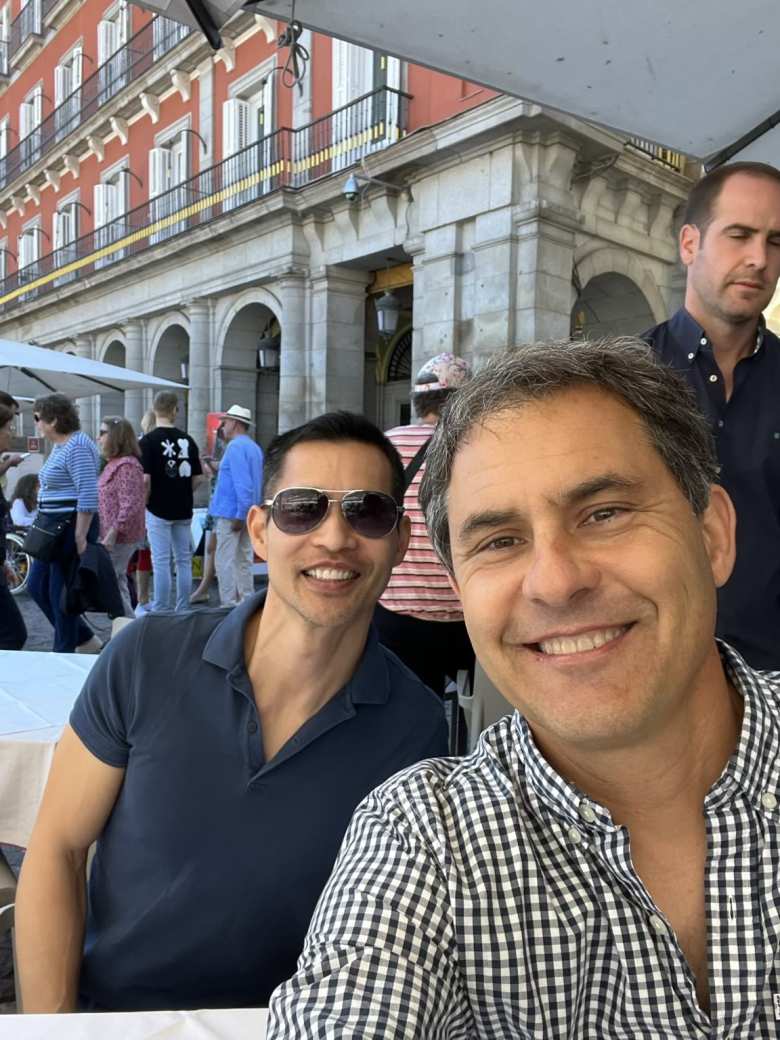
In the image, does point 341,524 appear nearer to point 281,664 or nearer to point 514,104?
point 281,664

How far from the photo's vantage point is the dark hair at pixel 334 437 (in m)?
1.84

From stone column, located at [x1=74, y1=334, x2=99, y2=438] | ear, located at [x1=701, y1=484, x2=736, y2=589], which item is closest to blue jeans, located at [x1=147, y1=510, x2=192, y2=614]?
ear, located at [x1=701, y1=484, x2=736, y2=589]

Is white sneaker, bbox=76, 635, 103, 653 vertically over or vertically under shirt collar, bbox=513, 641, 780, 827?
under

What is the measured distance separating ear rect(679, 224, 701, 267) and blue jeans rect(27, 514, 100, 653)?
16.1ft

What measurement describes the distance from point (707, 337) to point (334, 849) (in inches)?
68.1

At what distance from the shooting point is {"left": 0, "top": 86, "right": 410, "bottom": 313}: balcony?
11.9m

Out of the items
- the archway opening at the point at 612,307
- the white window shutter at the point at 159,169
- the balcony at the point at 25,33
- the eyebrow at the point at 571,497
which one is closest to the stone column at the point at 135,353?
the white window shutter at the point at 159,169

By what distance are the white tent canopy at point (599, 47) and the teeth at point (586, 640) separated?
2351 millimetres

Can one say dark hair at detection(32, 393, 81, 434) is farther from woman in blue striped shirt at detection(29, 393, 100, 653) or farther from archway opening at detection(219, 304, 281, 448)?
archway opening at detection(219, 304, 281, 448)

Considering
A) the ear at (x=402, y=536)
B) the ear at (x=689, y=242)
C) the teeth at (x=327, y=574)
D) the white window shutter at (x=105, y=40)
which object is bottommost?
the teeth at (x=327, y=574)

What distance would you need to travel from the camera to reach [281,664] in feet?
5.35

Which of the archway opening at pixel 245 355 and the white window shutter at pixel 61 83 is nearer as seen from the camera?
the archway opening at pixel 245 355

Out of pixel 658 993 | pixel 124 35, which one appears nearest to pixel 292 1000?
pixel 658 993

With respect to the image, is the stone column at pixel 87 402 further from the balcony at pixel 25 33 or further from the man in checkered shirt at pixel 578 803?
the man in checkered shirt at pixel 578 803
